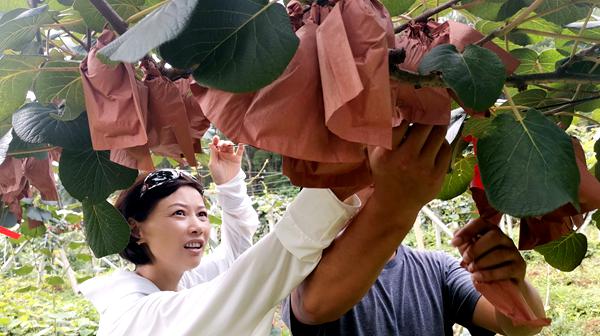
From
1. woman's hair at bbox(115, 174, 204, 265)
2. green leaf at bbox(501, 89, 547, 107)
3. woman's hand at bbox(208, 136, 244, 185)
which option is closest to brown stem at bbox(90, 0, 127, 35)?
green leaf at bbox(501, 89, 547, 107)

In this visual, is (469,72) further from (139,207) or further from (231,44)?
(139,207)

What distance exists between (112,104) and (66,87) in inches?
2.4

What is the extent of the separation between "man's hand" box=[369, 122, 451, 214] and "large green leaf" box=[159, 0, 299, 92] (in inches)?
6.1

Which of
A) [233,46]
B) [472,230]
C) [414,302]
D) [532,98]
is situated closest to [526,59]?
[532,98]

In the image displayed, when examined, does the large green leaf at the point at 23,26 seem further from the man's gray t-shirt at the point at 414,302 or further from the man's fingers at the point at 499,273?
the man's gray t-shirt at the point at 414,302

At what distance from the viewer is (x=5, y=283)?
4188mm

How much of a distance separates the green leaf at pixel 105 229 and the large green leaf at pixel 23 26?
188mm

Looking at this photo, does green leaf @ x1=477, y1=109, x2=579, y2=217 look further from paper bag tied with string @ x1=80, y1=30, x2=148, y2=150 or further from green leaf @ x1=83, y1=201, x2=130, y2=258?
green leaf @ x1=83, y1=201, x2=130, y2=258

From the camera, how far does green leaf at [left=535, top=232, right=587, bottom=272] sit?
0.64 m

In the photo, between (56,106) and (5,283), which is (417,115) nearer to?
(56,106)

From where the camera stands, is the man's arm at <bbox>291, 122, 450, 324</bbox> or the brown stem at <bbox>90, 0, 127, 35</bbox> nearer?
the brown stem at <bbox>90, 0, 127, 35</bbox>

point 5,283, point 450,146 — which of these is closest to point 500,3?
point 450,146

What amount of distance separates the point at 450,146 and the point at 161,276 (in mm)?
1065

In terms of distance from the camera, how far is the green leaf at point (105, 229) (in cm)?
57
